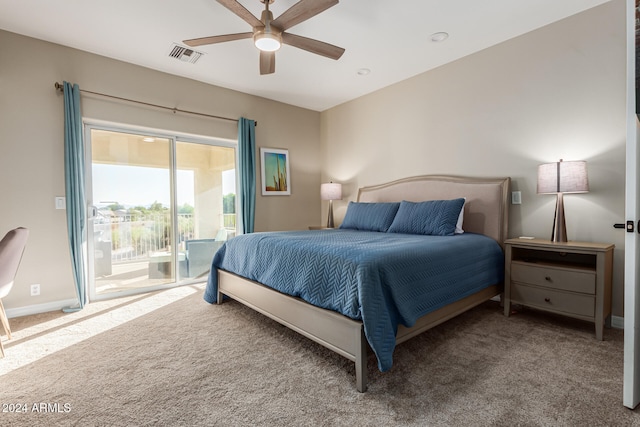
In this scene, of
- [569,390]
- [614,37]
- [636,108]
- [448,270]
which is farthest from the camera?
[614,37]

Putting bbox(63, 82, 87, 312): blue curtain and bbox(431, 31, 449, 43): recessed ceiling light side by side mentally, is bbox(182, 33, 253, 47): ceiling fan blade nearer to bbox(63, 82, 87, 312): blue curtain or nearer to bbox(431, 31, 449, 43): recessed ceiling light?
bbox(63, 82, 87, 312): blue curtain

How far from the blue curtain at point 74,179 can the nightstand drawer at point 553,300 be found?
4199mm

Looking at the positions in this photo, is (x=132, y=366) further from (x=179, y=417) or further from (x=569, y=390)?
(x=569, y=390)

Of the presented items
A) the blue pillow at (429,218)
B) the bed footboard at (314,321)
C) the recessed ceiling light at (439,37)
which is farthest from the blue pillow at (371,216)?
the recessed ceiling light at (439,37)

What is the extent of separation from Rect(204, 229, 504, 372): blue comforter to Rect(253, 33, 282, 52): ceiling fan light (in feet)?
5.05

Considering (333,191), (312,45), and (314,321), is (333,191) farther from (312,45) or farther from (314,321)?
(314,321)

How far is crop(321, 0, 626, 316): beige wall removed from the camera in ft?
8.21

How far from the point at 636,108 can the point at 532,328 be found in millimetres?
1818

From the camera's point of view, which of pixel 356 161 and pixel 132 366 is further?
pixel 356 161

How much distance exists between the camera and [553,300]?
246 centimetres

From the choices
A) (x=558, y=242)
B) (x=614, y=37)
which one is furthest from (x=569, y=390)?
(x=614, y=37)

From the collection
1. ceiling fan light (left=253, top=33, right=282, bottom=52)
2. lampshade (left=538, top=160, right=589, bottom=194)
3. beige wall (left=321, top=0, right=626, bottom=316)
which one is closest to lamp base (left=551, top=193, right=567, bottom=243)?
lampshade (left=538, top=160, right=589, bottom=194)

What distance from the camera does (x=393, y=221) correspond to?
344 centimetres

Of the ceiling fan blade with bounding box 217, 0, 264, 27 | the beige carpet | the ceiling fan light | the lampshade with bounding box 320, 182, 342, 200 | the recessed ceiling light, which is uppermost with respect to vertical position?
the recessed ceiling light
